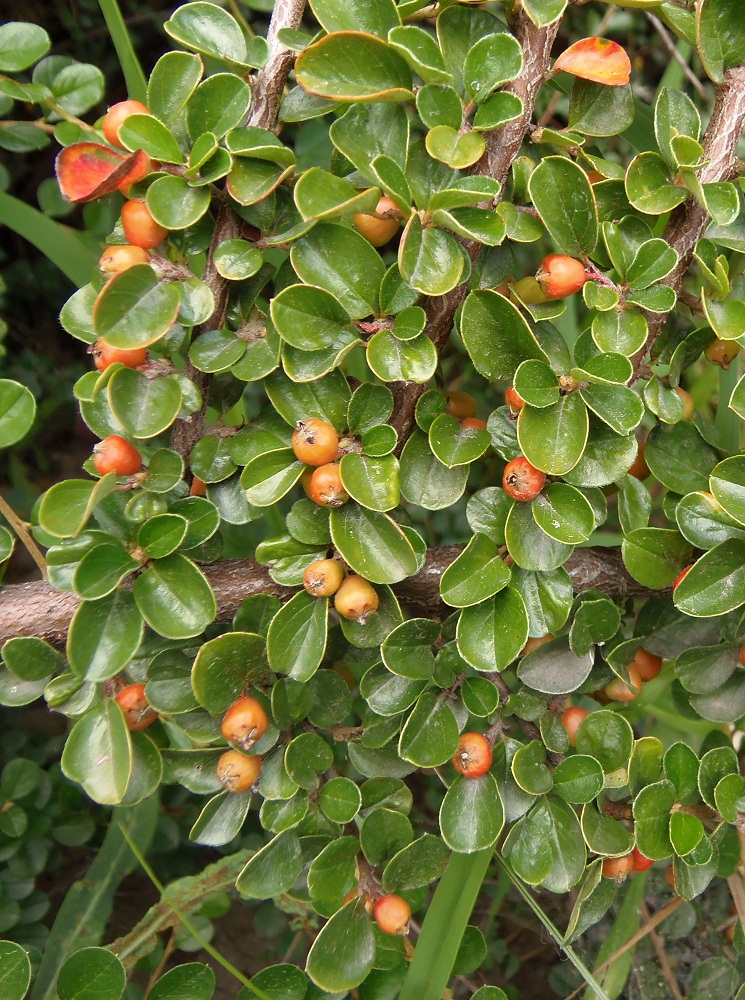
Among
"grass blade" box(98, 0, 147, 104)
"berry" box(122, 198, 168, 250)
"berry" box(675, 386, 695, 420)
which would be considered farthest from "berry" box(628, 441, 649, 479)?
"grass blade" box(98, 0, 147, 104)

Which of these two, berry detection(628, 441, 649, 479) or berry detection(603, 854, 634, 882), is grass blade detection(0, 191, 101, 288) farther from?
berry detection(603, 854, 634, 882)

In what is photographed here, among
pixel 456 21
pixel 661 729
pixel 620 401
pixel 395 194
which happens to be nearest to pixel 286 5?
pixel 456 21

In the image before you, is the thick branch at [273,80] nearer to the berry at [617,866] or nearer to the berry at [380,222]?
the berry at [380,222]

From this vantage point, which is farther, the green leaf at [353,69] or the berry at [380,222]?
the berry at [380,222]

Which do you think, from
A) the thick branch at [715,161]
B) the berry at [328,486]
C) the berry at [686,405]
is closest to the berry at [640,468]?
the berry at [686,405]

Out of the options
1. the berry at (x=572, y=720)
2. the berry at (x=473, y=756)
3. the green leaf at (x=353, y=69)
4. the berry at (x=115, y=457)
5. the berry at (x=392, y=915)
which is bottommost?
the berry at (x=392, y=915)
